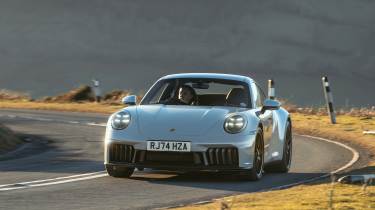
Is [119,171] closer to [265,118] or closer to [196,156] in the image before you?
[196,156]

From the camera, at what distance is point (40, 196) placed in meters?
9.62

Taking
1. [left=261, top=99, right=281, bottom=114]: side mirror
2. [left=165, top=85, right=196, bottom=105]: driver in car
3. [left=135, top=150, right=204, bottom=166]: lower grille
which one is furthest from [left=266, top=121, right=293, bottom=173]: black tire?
[left=135, top=150, right=204, bottom=166]: lower grille

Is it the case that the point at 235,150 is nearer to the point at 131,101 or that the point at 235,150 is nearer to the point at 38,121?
the point at 131,101

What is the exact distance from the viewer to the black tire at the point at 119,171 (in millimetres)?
11609

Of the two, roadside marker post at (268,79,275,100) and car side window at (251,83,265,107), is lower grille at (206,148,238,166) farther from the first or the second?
roadside marker post at (268,79,275,100)

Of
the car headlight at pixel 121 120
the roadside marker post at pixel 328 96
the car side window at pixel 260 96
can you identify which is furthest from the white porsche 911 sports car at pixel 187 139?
the roadside marker post at pixel 328 96

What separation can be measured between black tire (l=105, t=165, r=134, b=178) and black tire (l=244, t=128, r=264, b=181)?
1477 millimetres

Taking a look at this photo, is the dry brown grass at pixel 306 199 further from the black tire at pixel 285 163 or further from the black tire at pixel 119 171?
the black tire at pixel 119 171

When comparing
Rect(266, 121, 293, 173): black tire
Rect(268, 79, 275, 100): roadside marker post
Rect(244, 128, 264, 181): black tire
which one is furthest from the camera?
Rect(268, 79, 275, 100): roadside marker post

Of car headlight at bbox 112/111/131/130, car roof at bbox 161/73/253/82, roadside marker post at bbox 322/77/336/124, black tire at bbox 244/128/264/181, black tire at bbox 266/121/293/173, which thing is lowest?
roadside marker post at bbox 322/77/336/124

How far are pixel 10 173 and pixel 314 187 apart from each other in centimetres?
421

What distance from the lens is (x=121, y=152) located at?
442 inches

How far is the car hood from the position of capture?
11.1 meters

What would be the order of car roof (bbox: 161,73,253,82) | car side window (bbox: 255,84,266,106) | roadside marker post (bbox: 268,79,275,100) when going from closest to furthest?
car roof (bbox: 161,73,253,82) → car side window (bbox: 255,84,266,106) → roadside marker post (bbox: 268,79,275,100)
